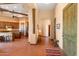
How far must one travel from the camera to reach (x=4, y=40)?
439 inches

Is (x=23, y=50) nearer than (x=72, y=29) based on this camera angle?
No

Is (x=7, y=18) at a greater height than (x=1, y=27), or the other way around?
(x=7, y=18)

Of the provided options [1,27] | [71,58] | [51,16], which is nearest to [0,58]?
[71,58]

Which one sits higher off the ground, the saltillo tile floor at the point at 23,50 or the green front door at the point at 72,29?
the green front door at the point at 72,29

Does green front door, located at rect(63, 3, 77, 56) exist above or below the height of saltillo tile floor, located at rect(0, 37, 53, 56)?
above

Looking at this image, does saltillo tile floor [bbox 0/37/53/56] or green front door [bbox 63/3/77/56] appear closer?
green front door [bbox 63/3/77/56]

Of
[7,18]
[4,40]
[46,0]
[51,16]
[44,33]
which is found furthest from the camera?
[44,33]

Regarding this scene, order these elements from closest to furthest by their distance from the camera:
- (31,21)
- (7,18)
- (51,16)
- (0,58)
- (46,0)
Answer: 1. (0,58)
2. (46,0)
3. (31,21)
4. (51,16)
5. (7,18)

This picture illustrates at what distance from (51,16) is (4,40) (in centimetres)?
458

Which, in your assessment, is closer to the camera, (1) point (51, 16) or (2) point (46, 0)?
(2) point (46, 0)

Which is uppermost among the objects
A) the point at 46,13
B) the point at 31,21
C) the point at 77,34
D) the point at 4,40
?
the point at 46,13

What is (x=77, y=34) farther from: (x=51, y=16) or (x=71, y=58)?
(x=51, y=16)

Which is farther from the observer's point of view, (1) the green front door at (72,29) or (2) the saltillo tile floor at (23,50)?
(2) the saltillo tile floor at (23,50)

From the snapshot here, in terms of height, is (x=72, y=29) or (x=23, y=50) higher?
(x=72, y=29)
